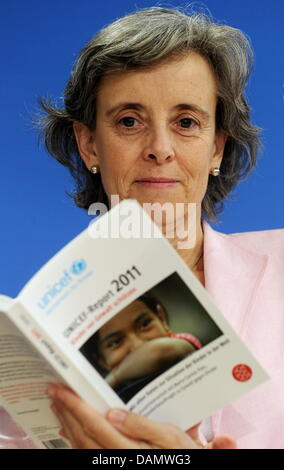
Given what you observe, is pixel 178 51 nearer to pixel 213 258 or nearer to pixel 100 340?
pixel 213 258

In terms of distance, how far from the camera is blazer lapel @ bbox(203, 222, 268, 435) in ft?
5.54

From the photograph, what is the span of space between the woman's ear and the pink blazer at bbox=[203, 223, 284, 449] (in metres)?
0.43

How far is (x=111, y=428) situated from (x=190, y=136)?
961 mm

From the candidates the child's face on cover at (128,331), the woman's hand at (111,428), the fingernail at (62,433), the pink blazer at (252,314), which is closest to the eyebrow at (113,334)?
the child's face on cover at (128,331)

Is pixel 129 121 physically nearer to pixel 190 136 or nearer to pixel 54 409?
pixel 190 136

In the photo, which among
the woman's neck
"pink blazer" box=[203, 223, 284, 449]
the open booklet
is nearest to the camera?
the open booklet

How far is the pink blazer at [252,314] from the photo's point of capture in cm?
153

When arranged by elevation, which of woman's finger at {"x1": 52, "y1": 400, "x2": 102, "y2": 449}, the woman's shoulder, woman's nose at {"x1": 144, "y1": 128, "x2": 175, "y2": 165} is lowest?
woman's finger at {"x1": 52, "y1": 400, "x2": 102, "y2": 449}

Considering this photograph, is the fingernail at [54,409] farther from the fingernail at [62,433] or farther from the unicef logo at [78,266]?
the unicef logo at [78,266]

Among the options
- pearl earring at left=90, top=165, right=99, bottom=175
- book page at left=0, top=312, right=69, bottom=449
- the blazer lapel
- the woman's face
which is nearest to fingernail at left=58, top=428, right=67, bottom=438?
book page at left=0, top=312, right=69, bottom=449

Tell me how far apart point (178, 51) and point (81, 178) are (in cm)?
65

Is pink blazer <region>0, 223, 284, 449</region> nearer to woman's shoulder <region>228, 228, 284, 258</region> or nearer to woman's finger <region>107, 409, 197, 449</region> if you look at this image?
woman's shoulder <region>228, 228, 284, 258</region>

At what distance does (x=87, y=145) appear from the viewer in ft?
6.73

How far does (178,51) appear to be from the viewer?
1835 millimetres
